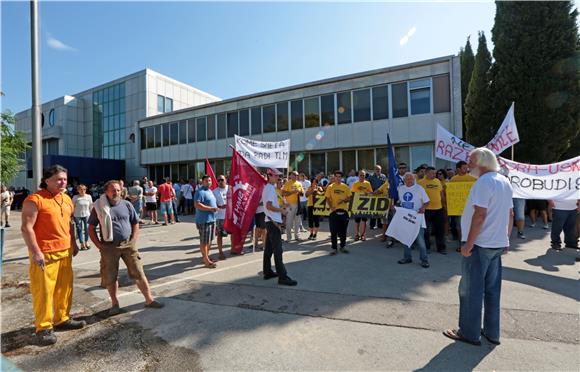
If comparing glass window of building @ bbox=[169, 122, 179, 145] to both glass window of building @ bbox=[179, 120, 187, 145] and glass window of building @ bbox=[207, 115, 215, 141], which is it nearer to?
glass window of building @ bbox=[179, 120, 187, 145]

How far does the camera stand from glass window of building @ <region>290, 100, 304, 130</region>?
64.5 ft

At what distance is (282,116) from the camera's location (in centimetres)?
2039

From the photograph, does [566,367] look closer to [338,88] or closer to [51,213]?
[51,213]

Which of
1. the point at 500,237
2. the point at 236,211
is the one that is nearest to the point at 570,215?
the point at 500,237

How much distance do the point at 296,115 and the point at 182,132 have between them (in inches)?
432

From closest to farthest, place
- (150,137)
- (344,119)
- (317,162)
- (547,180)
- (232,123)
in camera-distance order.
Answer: (547,180), (344,119), (317,162), (232,123), (150,137)

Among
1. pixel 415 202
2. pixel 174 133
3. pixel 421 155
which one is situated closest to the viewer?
pixel 415 202

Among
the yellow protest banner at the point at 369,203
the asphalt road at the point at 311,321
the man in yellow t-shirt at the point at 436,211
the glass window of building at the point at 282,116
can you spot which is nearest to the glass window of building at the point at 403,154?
the glass window of building at the point at 282,116

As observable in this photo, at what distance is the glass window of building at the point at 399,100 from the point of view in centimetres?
1652

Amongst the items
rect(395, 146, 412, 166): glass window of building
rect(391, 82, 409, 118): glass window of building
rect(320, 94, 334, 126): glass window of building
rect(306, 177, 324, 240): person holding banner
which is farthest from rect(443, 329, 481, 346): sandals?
rect(320, 94, 334, 126): glass window of building

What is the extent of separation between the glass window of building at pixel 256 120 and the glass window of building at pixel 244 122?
46 centimetres

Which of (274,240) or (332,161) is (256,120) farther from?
(274,240)

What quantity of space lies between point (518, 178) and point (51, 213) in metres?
8.84

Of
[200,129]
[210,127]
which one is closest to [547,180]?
[210,127]
